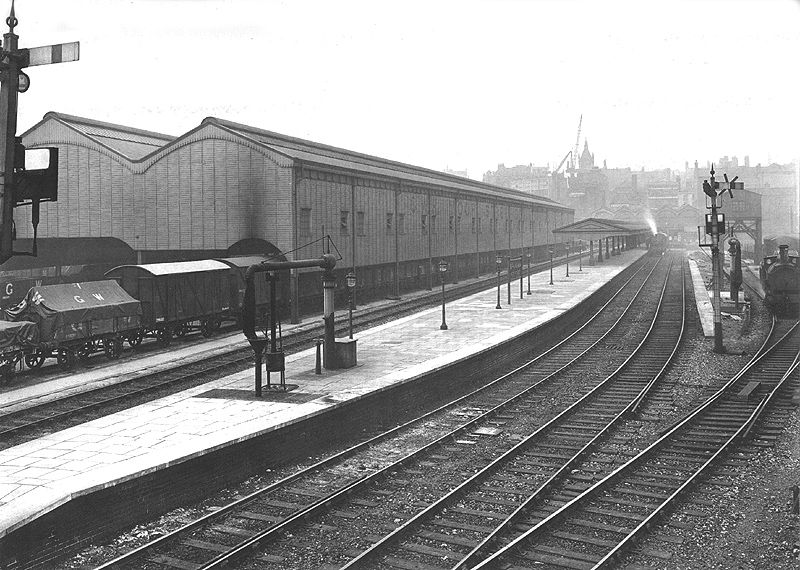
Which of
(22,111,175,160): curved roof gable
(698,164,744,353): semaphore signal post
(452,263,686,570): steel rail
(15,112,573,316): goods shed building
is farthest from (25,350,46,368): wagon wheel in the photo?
(698,164,744,353): semaphore signal post

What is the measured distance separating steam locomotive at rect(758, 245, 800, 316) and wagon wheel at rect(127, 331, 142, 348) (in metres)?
28.1

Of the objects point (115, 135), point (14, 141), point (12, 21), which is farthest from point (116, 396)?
point (115, 135)

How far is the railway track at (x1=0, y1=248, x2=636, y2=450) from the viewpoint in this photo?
15.0 meters

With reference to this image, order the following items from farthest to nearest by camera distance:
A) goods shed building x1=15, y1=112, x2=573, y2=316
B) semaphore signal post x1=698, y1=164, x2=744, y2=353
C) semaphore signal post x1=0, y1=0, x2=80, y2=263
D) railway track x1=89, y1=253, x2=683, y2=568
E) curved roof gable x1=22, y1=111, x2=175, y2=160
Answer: curved roof gable x1=22, y1=111, x2=175, y2=160, goods shed building x1=15, y1=112, x2=573, y2=316, semaphore signal post x1=698, y1=164, x2=744, y2=353, railway track x1=89, y1=253, x2=683, y2=568, semaphore signal post x1=0, y1=0, x2=80, y2=263

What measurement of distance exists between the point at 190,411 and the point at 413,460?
206 inches

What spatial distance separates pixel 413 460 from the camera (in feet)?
43.7

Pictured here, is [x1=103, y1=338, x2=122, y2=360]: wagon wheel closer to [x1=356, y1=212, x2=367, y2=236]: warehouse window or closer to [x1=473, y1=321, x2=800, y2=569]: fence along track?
[x1=356, y1=212, x2=367, y2=236]: warehouse window

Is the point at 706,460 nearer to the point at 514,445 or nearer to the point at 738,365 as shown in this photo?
the point at 514,445

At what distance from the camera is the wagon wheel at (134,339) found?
966 inches

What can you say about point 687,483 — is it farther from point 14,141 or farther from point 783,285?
point 783,285

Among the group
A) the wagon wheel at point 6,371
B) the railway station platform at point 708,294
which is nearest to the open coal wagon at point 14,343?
the wagon wheel at point 6,371

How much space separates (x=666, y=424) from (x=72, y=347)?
16598 mm

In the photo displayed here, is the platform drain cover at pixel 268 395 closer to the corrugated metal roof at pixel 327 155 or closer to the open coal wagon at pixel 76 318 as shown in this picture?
the open coal wagon at pixel 76 318

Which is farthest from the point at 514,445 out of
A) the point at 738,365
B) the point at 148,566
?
the point at 738,365
